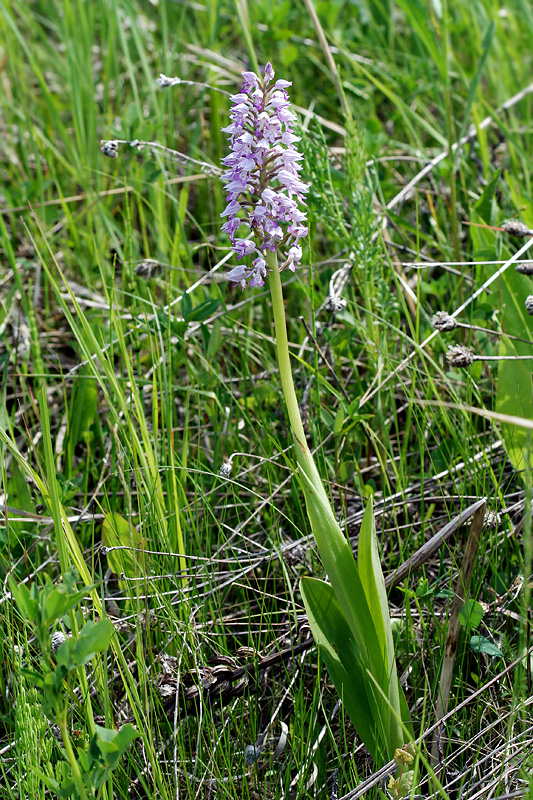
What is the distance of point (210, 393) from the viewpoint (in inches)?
83.0

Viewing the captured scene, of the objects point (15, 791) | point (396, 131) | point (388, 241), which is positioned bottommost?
point (15, 791)

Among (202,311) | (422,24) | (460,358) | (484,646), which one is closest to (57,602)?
(484,646)

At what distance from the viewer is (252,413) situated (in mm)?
2332

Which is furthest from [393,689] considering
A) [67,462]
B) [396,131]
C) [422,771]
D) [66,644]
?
[396,131]

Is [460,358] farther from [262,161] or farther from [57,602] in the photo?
[57,602]

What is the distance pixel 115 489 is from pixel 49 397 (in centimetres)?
69

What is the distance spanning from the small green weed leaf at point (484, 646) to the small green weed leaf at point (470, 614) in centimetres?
3

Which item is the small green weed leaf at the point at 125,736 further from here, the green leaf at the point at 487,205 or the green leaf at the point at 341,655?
the green leaf at the point at 487,205

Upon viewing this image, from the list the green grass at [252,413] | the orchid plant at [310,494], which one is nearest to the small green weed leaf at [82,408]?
the green grass at [252,413]

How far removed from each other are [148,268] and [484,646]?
64.4 inches

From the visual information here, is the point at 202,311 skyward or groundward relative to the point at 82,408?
skyward

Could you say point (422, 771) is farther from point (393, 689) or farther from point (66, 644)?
point (66, 644)

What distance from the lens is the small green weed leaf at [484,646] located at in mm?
1531

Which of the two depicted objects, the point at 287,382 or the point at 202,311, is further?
the point at 202,311
